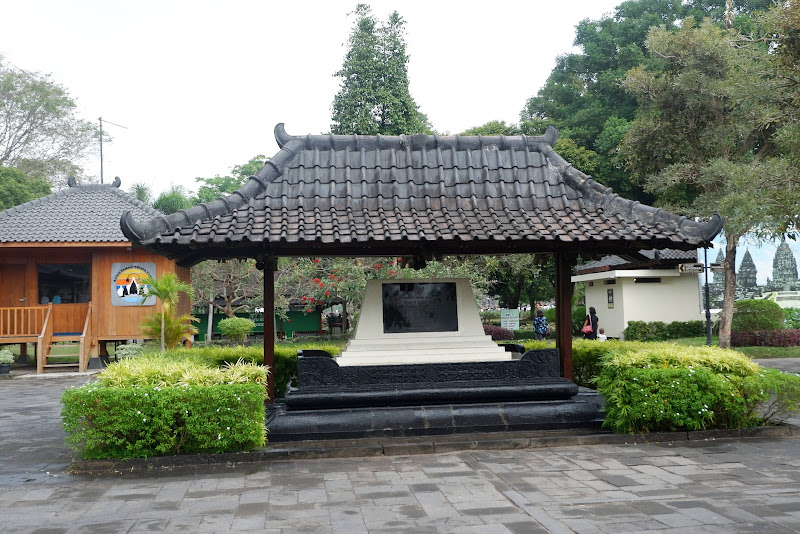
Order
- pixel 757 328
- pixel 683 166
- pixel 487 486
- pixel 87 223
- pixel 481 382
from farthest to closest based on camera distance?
pixel 757 328
pixel 683 166
pixel 87 223
pixel 481 382
pixel 487 486

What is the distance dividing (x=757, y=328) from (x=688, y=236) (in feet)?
56.8

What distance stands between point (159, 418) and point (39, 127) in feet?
116

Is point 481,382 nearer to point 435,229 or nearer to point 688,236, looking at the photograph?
point 435,229

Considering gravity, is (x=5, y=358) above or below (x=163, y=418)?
below

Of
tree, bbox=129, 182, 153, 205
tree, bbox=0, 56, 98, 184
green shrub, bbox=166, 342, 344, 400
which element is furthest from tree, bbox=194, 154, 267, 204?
green shrub, bbox=166, 342, 344, 400

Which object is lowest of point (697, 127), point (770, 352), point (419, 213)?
point (770, 352)

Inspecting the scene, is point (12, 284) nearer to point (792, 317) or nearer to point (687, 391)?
point (687, 391)

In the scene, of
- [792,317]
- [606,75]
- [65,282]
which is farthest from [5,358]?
[606,75]

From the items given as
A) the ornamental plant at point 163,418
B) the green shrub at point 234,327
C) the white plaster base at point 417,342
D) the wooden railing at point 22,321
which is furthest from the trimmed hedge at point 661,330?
the ornamental plant at point 163,418

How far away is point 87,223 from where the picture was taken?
19.2m

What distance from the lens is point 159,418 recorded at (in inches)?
279

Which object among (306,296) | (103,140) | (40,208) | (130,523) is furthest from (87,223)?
(103,140)

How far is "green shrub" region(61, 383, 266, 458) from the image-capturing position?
7062 mm

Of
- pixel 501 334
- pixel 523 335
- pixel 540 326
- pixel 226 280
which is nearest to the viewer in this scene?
pixel 501 334
